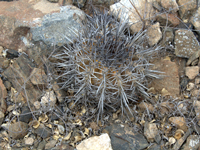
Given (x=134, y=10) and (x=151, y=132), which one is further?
(x=134, y=10)

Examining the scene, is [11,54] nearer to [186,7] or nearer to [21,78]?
[21,78]

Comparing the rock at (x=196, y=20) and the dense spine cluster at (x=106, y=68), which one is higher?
the rock at (x=196, y=20)

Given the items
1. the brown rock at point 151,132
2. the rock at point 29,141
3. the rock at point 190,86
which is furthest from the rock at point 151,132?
the rock at point 29,141

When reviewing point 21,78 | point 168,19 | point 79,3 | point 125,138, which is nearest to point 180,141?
point 125,138

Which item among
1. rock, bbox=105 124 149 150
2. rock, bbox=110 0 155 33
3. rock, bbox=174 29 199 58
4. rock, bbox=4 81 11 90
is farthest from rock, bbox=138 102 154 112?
rock, bbox=4 81 11 90

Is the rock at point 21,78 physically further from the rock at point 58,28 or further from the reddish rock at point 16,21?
→ the rock at point 58,28
